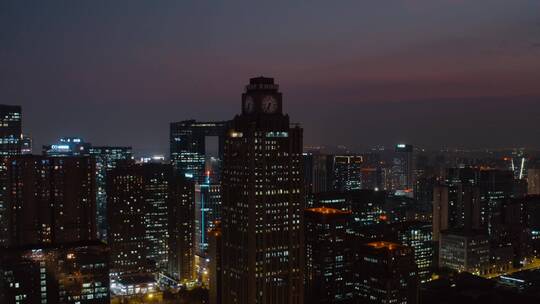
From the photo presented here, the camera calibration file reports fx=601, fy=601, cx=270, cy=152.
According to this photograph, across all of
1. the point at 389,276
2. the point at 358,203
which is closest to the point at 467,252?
the point at 358,203

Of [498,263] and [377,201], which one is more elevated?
[377,201]

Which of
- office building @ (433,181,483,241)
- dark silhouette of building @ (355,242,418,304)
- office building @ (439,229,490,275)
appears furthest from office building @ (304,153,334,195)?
dark silhouette of building @ (355,242,418,304)

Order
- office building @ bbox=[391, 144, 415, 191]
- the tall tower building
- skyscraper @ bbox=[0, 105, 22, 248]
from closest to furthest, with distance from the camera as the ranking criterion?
the tall tower building
skyscraper @ bbox=[0, 105, 22, 248]
office building @ bbox=[391, 144, 415, 191]

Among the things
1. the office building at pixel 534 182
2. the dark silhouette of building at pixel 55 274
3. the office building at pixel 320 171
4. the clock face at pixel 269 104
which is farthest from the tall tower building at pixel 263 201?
the office building at pixel 534 182

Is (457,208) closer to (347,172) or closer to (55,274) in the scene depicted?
(347,172)

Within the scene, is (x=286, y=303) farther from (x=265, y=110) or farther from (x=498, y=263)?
(x=498, y=263)

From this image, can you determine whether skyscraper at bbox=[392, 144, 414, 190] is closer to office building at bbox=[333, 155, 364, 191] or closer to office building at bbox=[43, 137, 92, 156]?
office building at bbox=[333, 155, 364, 191]

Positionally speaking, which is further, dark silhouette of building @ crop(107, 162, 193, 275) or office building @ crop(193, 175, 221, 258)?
office building @ crop(193, 175, 221, 258)

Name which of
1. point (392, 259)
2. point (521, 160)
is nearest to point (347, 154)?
Answer: point (521, 160)
